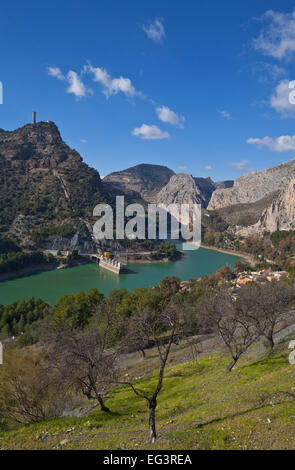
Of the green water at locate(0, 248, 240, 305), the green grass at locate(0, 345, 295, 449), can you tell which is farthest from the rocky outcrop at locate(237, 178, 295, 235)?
the green grass at locate(0, 345, 295, 449)

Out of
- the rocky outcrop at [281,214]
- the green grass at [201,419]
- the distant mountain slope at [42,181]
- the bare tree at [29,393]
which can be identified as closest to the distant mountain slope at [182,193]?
the rocky outcrop at [281,214]

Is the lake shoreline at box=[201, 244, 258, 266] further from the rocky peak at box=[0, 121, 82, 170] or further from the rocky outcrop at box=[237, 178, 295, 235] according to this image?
the rocky peak at box=[0, 121, 82, 170]

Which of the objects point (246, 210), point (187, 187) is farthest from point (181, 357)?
point (187, 187)

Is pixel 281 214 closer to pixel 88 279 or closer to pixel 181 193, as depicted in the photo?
pixel 88 279

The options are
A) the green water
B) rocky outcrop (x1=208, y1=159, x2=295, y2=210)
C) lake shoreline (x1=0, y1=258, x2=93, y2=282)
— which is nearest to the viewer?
the green water

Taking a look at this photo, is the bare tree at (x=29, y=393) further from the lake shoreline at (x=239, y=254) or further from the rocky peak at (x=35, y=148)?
the rocky peak at (x=35, y=148)

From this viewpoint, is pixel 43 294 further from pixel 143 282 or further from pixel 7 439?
pixel 7 439
